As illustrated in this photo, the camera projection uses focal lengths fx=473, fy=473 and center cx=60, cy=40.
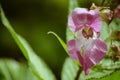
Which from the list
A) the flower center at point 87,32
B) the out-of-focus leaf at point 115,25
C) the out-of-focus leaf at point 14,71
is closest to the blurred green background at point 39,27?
the out-of-focus leaf at point 14,71

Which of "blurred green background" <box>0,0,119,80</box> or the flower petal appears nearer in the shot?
the flower petal

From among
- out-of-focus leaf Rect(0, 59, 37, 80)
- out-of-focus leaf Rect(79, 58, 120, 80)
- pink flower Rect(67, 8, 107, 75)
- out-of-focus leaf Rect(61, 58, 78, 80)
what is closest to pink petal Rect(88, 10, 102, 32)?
pink flower Rect(67, 8, 107, 75)

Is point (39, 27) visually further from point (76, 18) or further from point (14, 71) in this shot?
point (76, 18)

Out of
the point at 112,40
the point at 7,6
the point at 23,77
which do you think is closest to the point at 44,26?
the point at 7,6

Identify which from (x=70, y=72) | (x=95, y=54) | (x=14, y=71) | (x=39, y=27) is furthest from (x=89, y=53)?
(x=39, y=27)

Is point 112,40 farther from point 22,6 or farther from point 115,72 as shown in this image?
point 22,6

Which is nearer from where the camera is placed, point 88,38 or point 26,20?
point 88,38

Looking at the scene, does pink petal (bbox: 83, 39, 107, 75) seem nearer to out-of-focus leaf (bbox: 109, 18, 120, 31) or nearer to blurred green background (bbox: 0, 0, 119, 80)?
out-of-focus leaf (bbox: 109, 18, 120, 31)
